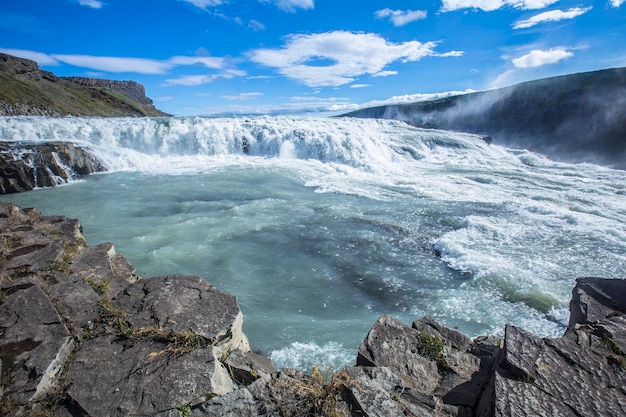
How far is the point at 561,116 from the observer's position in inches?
1502

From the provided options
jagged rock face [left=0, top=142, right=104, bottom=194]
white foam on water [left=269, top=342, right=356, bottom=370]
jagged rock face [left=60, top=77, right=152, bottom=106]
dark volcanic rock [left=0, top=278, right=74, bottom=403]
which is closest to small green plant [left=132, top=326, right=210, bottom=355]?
dark volcanic rock [left=0, top=278, right=74, bottom=403]

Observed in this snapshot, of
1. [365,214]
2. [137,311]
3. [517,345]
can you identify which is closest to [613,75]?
[365,214]

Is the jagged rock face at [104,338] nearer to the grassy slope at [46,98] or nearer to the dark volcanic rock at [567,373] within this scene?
the dark volcanic rock at [567,373]

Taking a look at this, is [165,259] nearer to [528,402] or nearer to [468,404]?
[468,404]

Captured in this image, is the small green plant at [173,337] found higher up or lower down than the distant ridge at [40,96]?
lower down

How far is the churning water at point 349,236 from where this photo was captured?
6.11 m

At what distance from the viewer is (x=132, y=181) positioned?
16531 millimetres

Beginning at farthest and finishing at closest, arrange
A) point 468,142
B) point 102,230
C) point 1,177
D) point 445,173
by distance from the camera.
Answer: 1. point 468,142
2. point 445,173
3. point 1,177
4. point 102,230

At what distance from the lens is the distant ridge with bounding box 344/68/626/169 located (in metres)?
31.6

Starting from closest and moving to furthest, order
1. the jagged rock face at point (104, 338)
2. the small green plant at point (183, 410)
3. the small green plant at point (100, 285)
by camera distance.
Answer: the small green plant at point (183, 410) < the jagged rock face at point (104, 338) < the small green plant at point (100, 285)

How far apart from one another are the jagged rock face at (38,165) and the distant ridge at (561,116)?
39096 mm

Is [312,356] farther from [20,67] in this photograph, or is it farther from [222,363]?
[20,67]

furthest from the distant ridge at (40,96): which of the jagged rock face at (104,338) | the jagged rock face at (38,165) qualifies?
the jagged rock face at (104,338)

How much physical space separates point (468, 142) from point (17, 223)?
108 feet
